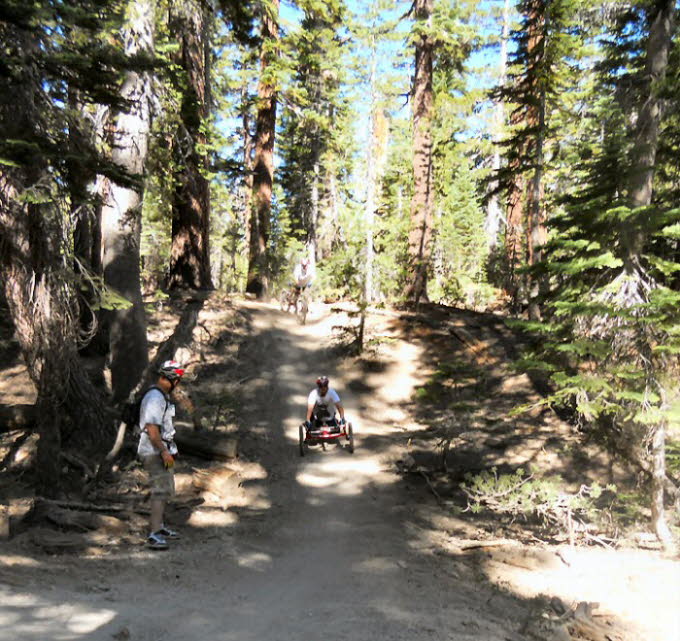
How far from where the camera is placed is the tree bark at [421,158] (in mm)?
19000

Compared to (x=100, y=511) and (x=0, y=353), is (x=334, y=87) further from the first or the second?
(x=100, y=511)

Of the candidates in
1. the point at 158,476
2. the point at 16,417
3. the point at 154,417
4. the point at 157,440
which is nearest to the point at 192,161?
the point at 16,417

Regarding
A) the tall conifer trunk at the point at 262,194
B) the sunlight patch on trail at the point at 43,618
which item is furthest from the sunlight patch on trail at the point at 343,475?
the tall conifer trunk at the point at 262,194

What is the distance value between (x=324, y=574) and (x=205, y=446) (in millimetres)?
4896

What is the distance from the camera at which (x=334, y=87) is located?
30.3 metres

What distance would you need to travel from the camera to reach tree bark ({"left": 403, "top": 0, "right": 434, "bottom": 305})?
19.0 meters

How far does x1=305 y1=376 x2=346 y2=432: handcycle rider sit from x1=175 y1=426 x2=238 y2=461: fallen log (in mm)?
1680

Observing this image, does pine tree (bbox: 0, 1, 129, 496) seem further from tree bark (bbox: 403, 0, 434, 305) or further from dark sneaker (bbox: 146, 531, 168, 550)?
tree bark (bbox: 403, 0, 434, 305)

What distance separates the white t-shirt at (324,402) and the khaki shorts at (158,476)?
4235mm

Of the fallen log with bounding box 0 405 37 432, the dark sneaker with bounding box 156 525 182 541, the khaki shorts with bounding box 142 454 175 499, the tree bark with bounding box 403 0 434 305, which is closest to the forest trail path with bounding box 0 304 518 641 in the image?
the dark sneaker with bounding box 156 525 182 541

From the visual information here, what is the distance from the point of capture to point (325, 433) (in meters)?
11.2

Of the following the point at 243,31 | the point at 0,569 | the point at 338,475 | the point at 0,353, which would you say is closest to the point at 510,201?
the point at 243,31

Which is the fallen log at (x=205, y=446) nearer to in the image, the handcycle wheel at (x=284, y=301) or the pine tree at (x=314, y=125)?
the handcycle wheel at (x=284, y=301)

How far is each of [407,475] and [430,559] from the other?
3.60 meters
